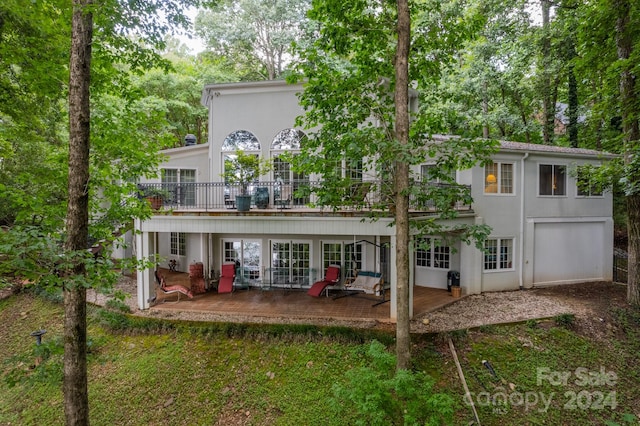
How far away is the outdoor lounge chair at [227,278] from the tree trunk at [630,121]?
485 inches

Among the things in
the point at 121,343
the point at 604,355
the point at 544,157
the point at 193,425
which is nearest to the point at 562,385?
the point at 604,355

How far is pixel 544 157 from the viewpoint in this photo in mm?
11445

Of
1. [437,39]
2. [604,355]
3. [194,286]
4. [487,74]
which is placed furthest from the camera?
[487,74]

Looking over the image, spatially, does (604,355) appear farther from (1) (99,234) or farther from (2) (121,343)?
(2) (121,343)

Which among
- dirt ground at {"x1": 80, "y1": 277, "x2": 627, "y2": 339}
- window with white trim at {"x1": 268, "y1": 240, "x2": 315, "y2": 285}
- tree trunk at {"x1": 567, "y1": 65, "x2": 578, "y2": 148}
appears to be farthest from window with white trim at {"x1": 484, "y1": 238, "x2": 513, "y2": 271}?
tree trunk at {"x1": 567, "y1": 65, "x2": 578, "y2": 148}

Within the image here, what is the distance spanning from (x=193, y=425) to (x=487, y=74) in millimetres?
18180

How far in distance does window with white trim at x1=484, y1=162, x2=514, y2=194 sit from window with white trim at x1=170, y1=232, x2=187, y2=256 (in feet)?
41.9

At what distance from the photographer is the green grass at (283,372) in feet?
18.6

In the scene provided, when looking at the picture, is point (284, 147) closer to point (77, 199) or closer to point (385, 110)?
point (385, 110)

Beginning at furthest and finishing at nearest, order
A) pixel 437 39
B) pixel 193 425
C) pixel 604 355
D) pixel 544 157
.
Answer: pixel 544 157
pixel 604 355
pixel 437 39
pixel 193 425

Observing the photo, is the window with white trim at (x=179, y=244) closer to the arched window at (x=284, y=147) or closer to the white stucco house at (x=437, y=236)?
the white stucco house at (x=437, y=236)

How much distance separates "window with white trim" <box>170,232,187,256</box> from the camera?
14.0 m

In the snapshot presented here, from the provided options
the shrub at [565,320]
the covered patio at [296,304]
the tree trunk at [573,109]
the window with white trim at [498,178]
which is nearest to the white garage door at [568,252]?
the window with white trim at [498,178]

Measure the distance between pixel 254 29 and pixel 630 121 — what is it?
19562 millimetres
